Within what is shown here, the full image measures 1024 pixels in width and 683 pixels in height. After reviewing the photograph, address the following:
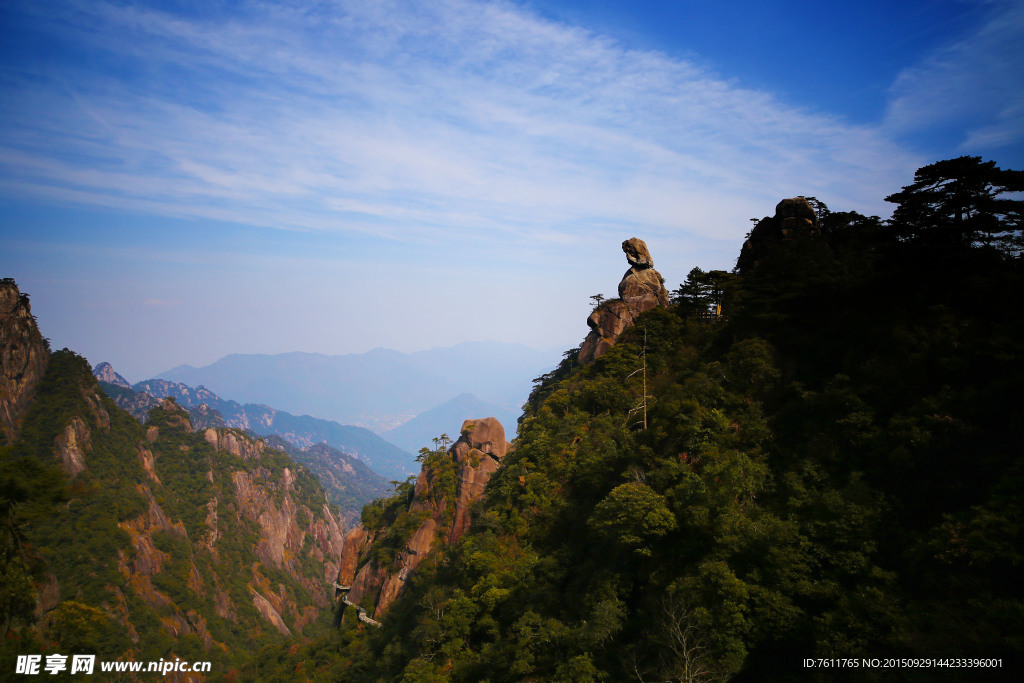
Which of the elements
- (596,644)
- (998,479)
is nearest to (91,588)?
(596,644)

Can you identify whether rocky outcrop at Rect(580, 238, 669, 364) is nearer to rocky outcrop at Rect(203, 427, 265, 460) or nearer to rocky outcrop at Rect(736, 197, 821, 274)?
rocky outcrop at Rect(736, 197, 821, 274)

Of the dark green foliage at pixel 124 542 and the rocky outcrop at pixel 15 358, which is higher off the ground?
the rocky outcrop at pixel 15 358

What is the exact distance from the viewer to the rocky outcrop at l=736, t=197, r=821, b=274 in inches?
1351

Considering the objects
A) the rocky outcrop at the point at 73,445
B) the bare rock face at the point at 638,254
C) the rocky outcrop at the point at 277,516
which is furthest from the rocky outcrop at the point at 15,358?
the bare rock face at the point at 638,254

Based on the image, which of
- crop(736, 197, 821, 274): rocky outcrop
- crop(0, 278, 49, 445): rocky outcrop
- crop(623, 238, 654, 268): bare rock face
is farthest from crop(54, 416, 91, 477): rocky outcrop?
crop(736, 197, 821, 274): rocky outcrop

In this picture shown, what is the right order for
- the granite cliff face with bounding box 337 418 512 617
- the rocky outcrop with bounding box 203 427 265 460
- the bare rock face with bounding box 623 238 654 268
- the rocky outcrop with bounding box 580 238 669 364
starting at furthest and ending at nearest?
→ the rocky outcrop with bounding box 203 427 265 460 < the bare rock face with bounding box 623 238 654 268 < the rocky outcrop with bounding box 580 238 669 364 < the granite cliff face with bounding box 337 418 512 617

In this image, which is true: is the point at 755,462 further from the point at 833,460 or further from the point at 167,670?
the point at 167,670

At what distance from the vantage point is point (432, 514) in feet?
133

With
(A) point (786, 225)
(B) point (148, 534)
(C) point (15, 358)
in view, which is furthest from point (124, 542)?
(A) point (786, 225)

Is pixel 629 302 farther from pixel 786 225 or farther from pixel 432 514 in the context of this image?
pixel 432 514

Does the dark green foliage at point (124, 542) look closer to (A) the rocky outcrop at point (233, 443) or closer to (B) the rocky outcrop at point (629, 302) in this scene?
(A) the rocky outcrop at point (233, 443)

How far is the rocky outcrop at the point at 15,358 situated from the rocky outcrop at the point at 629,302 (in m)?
83.3

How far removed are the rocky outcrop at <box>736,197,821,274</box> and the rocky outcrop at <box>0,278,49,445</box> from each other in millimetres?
97120

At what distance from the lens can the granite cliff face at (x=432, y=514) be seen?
38969mm
